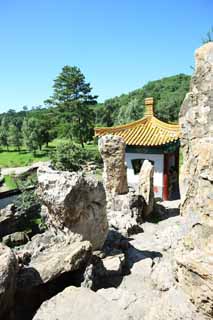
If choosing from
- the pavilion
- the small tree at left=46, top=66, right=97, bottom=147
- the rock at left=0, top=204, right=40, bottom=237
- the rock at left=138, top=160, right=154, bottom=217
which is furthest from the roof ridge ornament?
the small tree at left=46, top=66, right=97, bottom=147

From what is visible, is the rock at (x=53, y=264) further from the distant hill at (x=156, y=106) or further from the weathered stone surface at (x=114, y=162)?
the distant hill at (x=156, y=106)

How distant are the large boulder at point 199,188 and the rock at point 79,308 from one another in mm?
878

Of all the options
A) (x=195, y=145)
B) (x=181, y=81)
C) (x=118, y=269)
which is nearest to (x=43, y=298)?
(x=118, y=269)

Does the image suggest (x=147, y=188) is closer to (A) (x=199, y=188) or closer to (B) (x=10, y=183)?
→ (A) (x=199, y=188)

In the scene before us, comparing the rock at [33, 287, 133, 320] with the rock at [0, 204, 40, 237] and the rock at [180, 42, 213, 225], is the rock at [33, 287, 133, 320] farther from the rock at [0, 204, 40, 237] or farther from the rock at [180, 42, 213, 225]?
the rock at [0, 204, 40, 237]

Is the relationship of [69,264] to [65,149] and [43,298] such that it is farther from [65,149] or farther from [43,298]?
[65,149]

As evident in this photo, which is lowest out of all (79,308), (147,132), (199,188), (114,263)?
(114,263)

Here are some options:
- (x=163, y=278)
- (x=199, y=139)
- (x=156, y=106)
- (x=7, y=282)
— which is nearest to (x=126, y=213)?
(x=163, y=278)

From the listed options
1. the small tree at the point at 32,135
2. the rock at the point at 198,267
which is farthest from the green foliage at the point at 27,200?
the small tree at the point at 32,135

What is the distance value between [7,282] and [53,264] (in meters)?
0.86

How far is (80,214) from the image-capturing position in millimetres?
5742

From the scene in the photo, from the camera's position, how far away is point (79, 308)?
2.75 meters

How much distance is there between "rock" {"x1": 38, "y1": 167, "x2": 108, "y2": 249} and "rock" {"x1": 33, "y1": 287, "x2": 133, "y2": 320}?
2135 mm

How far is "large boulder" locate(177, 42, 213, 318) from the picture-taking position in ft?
6.44
